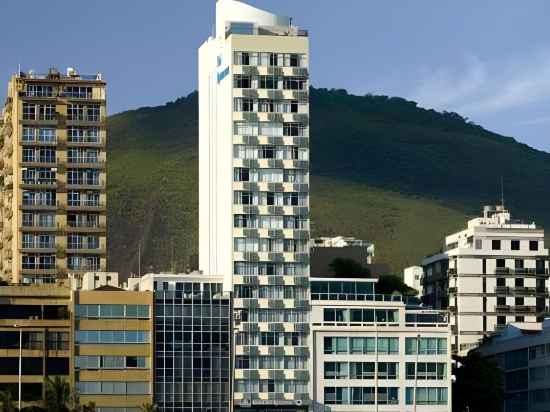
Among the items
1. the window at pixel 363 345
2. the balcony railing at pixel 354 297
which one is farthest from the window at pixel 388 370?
the balcony railing at pixel 354 297

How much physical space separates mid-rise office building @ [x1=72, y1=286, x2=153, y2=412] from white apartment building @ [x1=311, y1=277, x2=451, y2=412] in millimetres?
16828

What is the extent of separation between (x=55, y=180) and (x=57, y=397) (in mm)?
55152

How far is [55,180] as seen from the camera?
192625mm

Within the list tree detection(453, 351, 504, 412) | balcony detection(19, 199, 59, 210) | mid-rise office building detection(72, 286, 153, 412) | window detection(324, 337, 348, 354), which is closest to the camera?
mid-rise office building detection(72, 286, 153, 412)

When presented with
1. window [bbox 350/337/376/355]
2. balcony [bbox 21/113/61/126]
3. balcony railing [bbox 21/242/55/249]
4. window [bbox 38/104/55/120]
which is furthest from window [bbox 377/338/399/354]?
window [bbox 38/104/55/120]

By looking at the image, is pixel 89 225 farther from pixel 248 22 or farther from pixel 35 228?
pixel 248 22

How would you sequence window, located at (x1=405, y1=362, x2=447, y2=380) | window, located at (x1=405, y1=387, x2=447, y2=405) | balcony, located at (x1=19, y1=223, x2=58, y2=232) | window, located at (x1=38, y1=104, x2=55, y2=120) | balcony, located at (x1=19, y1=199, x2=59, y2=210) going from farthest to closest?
window, located at (x1=38, y1=104, x2=55, y2=120) → balcony, located at (x1=19, y1=223, x2=58, y2=232) → balcony, located at (x1=19, y1=199, x2=59, y2=210) → window, located at (x1=405, y1=362, x2=447, y2=380) → window, located at (x1=405, y1=387, x2=447, y2=405)

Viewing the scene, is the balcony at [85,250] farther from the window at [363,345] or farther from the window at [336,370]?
the window at [363,345]

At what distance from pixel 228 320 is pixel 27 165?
37868 millimetres

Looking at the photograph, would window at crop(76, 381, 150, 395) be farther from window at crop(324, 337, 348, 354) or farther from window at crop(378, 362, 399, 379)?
window at crop(378, 362, 399, 379)

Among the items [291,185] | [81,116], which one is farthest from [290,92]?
[81,116]

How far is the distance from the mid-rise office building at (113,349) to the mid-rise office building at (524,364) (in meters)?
43.7

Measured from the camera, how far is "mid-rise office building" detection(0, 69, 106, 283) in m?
192

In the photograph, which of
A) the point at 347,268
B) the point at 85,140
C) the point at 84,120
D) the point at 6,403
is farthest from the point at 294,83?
the point at 6,403
